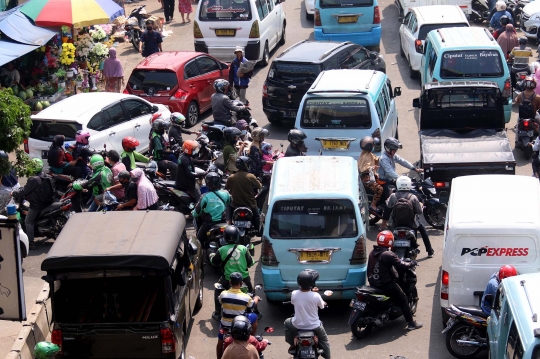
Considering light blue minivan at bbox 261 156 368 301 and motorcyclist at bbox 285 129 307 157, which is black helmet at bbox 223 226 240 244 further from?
motorcyclist at bbox 285 129 307 157

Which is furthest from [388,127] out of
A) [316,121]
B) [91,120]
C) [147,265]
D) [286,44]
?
[286,44]

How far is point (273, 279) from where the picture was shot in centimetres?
1143

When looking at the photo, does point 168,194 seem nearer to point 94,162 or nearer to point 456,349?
point 94,162

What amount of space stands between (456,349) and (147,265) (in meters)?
3.80

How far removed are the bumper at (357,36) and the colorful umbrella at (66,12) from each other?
582 centimetres

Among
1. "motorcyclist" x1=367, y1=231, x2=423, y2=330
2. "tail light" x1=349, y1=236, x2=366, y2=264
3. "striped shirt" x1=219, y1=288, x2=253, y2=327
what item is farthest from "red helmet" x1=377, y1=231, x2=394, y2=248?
"striped shirt" x1=219, y1=288, x2=253, y2=327

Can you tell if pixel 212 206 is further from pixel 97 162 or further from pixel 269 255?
pixel 97 162

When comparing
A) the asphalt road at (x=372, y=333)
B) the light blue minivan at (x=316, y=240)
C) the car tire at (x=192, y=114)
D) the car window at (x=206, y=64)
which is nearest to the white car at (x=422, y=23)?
the asphalt road at (x=372, y=333)

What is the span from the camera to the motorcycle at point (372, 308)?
10906 millimetres

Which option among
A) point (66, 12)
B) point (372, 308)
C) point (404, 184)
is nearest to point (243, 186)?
point (404, 184)

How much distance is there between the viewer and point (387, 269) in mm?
10867

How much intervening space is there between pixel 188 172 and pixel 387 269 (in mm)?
4965

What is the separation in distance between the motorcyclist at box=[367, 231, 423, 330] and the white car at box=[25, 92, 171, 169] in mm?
7299

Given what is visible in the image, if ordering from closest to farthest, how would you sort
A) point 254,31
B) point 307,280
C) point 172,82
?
point 307,280
point 172,82
point 254,31
